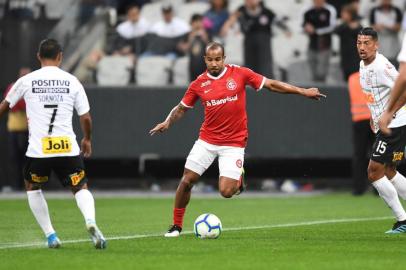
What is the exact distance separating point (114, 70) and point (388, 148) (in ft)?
35.9

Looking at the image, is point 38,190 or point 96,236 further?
point 38,190

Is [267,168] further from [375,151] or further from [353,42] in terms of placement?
[375,151]

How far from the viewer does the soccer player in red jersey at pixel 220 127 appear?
1304cm

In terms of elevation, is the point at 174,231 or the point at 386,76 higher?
the point at 386,76

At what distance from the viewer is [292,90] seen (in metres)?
12.5

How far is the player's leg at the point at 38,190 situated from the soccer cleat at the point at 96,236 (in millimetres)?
633

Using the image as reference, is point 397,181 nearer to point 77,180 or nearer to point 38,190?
point 77,180

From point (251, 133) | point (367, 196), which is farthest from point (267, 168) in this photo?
point (367, 196)

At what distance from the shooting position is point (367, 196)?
70.2 ft

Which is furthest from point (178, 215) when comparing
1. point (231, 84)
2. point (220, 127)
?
point (231, 84)

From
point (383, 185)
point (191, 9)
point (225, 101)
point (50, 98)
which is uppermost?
point (191, 9)

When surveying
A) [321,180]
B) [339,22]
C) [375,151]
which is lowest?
[321,180]

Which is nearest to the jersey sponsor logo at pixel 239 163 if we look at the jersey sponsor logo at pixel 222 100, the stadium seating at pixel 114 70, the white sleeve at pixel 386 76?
the jersey sponsor logo at pixel 222 100

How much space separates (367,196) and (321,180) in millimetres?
3000
